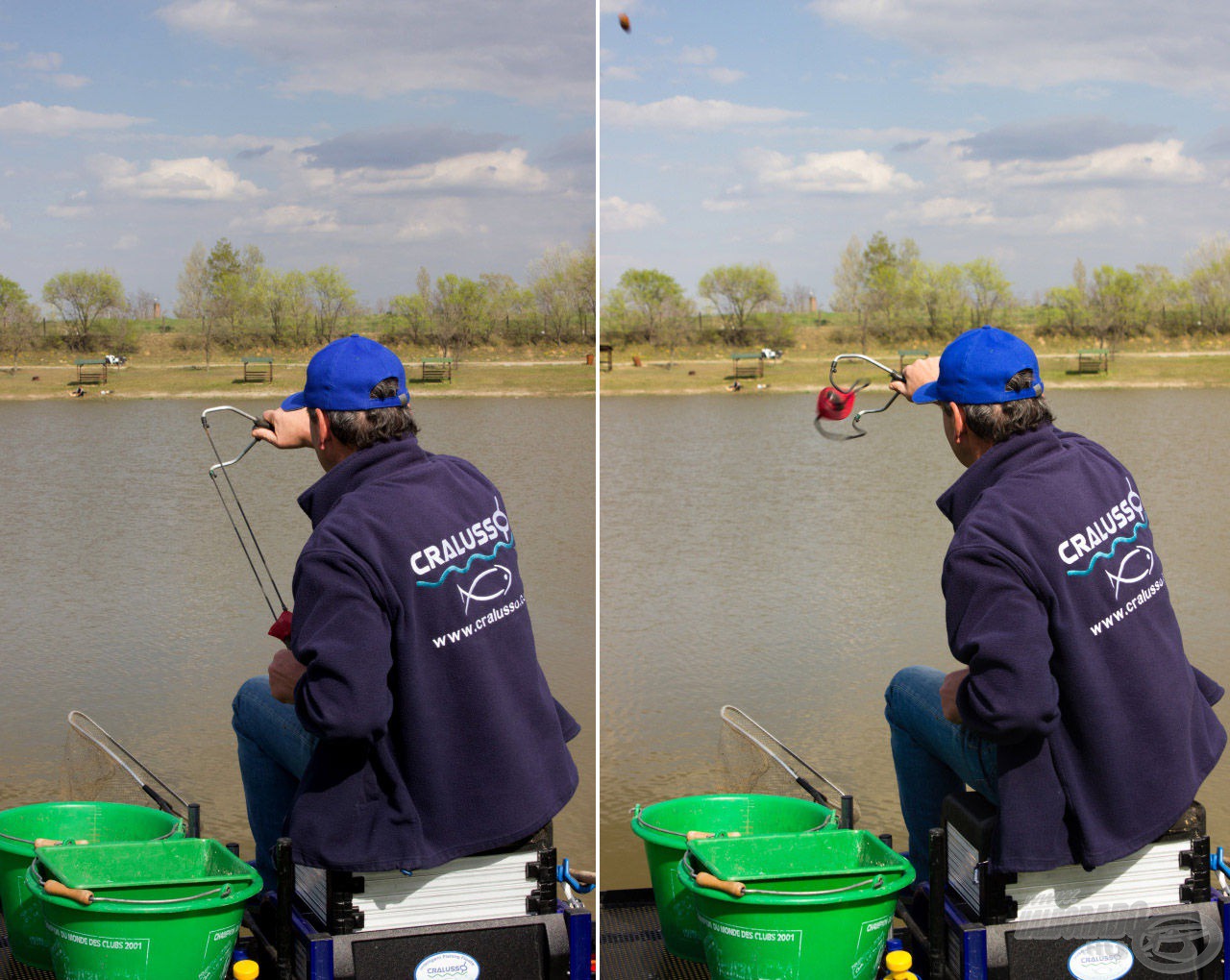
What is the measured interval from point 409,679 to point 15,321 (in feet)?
156

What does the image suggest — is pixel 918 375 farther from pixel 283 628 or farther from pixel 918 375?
pixel 283 628

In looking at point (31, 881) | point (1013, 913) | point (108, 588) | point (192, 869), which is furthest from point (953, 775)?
point (108, 588)

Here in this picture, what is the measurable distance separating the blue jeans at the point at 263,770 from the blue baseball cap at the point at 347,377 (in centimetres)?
61

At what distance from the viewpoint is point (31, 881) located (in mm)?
2271

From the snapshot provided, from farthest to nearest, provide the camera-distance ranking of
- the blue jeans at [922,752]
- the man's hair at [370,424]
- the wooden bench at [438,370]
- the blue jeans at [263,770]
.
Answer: the wooden bench at [438,370] → the blue jeans at [263,770] → the blue jeans at [922,752] → the man's hair at [370,424]

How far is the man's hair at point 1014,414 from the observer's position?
2.34 meters

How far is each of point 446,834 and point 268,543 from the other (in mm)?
8350

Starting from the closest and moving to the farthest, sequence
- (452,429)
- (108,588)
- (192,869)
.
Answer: (192,869) → (108,588) → (452,429)

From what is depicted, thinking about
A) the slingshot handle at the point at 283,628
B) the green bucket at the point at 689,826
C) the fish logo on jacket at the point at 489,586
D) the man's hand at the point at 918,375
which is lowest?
the green bucket at the point at 689,826

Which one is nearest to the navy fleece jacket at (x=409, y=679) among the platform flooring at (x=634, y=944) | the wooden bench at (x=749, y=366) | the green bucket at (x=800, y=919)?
the green bucket at (x=800, y=919)

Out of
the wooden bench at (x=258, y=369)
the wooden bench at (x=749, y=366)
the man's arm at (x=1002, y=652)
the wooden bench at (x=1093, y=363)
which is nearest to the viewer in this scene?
the man's arm at (x=1002, y=652)

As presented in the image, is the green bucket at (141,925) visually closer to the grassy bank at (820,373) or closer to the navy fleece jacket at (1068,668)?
the navy fleece jacket at (1068,668)

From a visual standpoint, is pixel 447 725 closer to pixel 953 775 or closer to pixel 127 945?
pixel 127 945

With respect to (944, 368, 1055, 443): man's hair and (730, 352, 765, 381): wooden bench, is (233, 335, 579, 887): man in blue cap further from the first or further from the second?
(730, 352, 765, 381): wooden bench
